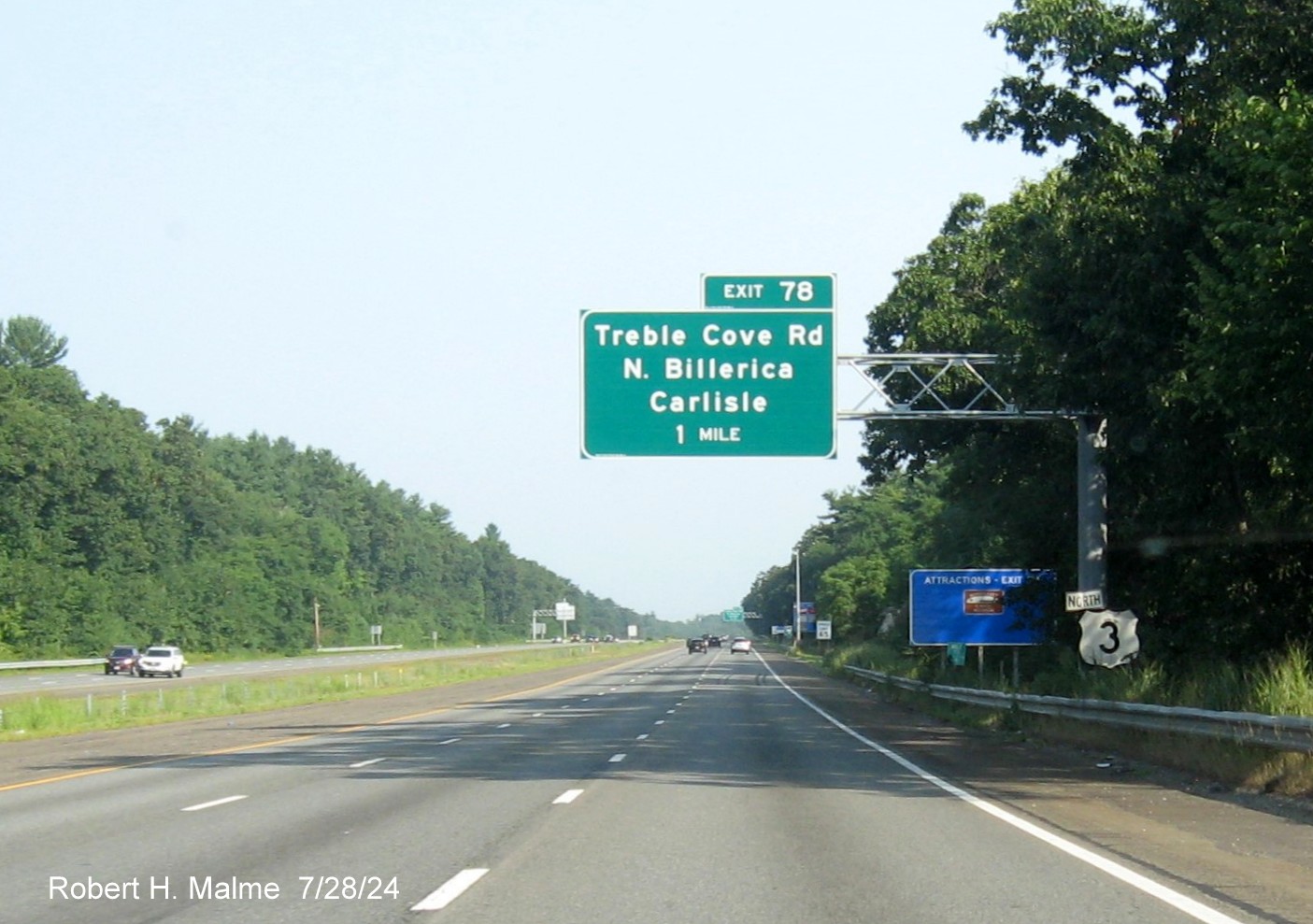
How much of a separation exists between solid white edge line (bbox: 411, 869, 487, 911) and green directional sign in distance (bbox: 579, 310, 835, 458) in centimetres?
1508

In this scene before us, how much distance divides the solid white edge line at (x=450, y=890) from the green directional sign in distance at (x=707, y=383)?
15.1 metres

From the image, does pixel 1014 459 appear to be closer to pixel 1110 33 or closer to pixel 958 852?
pixel 1110 33

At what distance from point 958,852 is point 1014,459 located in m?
22.5

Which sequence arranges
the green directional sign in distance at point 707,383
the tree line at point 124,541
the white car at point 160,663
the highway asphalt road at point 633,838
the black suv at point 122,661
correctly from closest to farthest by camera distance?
the highway asphalt road at point 633,838
the green directional sign in distance at point 707,383
the white car at point 160,663
the black suv at point 122,661
the tree line at point 124,541

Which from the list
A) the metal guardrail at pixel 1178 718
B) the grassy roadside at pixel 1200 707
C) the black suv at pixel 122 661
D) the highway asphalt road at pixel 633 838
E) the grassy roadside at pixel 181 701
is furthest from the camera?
the black suv at pixel 122 661

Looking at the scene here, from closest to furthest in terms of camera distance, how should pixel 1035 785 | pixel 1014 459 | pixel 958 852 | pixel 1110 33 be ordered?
pixel 958 852 → pixel 1035 785 → pixel 1110 33 → pixel 1014 459

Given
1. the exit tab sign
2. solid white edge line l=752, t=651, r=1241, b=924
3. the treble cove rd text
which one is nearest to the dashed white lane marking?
solid white edge line l=752, t=651, r=1241, b=924

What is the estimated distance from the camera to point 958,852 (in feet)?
44.0

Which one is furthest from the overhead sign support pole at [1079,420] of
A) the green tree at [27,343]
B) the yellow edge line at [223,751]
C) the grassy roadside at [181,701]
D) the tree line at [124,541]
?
the green tree at [27,343]

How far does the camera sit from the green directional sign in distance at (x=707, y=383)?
26.9 metres

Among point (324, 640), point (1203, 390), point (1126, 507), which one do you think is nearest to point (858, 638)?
point (324, 640)

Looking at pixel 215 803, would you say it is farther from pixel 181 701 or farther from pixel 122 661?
pixel 122 661

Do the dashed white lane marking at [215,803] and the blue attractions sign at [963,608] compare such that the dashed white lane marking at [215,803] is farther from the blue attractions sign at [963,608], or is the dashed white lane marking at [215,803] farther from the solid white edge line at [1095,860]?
the blue attractions sign at [963,608]

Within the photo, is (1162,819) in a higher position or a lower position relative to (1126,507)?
lower
